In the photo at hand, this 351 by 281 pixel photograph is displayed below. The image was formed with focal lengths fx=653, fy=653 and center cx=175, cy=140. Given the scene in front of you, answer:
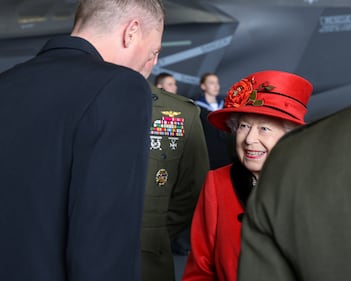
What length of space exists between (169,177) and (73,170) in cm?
93

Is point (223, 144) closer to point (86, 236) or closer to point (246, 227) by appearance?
point (86, 236)

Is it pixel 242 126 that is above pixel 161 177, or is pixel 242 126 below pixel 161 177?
above

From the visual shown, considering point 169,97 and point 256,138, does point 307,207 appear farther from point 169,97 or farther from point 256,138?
point 169,97

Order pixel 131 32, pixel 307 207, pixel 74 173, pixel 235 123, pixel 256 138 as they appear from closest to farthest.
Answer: pixel 307 207
pixel 74 173
pixel 131 32
pixel 256 138
pixel 235 123

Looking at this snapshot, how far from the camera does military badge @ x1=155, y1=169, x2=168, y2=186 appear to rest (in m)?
A: 2.11

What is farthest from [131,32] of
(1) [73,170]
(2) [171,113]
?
(2) [171,113]

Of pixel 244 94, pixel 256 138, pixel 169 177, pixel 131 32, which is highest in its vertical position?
pixel 131 32

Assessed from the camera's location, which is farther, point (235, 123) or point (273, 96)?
point (235, 123)

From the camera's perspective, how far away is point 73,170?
48.0 inches

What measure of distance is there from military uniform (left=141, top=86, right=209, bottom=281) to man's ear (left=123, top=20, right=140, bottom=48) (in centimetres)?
76

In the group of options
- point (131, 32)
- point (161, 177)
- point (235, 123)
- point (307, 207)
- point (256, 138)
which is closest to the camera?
point (307, 207)

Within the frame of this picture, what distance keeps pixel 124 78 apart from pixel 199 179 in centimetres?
101

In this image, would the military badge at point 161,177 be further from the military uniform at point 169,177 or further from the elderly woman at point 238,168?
the elderly woman at point 238,168

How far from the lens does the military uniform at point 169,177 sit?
2.10 metres
